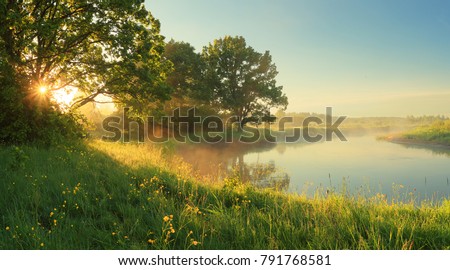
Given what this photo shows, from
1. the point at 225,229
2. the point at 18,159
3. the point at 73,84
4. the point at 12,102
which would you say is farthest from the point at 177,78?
the point at 225,229

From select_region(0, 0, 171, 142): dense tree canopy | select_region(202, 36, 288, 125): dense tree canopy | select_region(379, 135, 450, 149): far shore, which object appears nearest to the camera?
select_region(0, 0, 171, 142): dense tree canopy

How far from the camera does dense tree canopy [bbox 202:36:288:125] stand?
4641 cm

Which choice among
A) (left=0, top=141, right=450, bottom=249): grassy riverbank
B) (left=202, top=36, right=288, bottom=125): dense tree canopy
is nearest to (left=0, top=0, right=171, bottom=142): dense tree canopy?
(left=0, top=141, right=450, bottom=249): grassy riverbank

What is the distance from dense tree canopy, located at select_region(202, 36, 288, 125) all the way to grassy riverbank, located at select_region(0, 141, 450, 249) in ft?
127

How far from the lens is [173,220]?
5609 mm

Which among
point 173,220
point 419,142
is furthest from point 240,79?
point 173,220

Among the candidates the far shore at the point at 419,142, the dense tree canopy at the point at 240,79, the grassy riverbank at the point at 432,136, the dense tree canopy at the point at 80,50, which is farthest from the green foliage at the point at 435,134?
the dense tree canopy at the point at 80,50

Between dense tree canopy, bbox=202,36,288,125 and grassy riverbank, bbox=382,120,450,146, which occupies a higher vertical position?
dense tree canopy, bbox=202,36,288,125

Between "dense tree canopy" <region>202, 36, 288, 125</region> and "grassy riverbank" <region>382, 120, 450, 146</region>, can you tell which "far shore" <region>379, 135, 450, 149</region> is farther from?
"dense tree canopy" <region>202, 36, 288, 125</region>

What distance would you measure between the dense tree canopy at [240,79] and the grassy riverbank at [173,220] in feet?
127

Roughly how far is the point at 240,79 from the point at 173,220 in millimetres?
43873

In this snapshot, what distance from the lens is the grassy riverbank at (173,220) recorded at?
15.5 feet

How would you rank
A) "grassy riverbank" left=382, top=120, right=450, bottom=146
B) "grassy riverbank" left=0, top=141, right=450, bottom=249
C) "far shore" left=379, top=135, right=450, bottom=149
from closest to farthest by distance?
"grassy riverbank" left=0, top=141, right=450, bottom=249, "far shore" left=379, top=135, right=450, bottom=149, "grassy riverbank" left=382, top=120, right=450, bottom=146

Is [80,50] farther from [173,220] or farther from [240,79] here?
[240,79]
